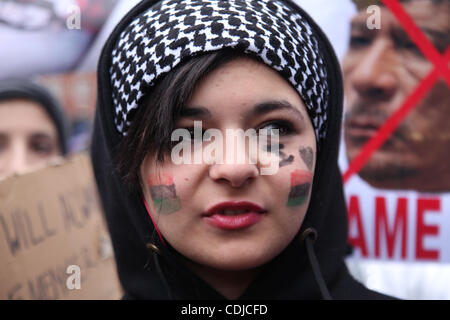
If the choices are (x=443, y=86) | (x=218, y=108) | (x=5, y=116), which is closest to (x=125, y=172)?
(x=218, y=108)

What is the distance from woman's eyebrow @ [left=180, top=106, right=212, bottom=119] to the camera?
1091 millimetres

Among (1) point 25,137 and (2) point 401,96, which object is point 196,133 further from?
(1) point 25,137

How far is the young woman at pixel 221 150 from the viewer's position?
1097 mm

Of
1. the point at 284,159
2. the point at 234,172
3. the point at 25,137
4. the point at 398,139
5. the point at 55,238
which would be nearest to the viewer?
the point at 234,172

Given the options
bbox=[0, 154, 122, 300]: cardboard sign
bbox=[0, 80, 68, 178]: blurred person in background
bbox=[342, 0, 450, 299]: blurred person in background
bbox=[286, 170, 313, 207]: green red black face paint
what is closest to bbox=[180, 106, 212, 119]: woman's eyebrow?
bbox=[286, 170, 313, 207]: green red black face paint

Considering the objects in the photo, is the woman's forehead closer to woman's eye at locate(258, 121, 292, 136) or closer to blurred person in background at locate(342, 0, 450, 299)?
woman's eye at locate(258, 121, 292, 136)

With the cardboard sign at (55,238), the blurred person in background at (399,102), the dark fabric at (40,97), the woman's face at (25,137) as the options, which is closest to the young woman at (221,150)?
the cardboard sign at (55,238)

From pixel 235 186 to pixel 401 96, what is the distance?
96 cm

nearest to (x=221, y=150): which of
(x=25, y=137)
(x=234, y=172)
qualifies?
(x=234, y=172)

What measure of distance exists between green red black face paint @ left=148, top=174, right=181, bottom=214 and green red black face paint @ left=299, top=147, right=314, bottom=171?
31 centimetres

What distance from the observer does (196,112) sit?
1.09 m

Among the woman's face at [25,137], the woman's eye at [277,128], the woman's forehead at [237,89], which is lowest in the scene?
the woman's face at [25,137]

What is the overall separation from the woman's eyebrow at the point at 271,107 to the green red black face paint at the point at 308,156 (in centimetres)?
9

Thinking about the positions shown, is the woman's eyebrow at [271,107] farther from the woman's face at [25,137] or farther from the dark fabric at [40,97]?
the dark fabric at [40,97]
